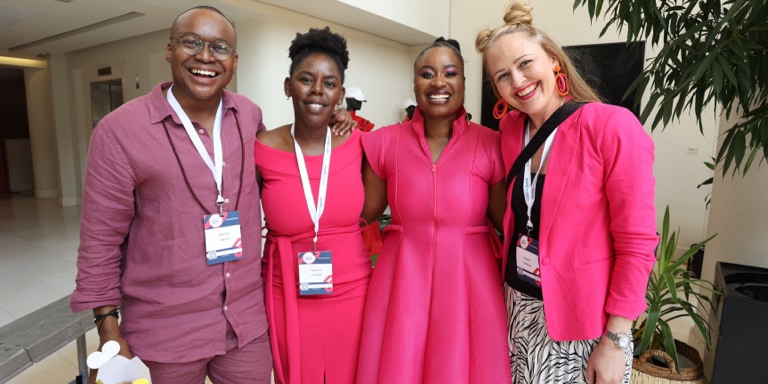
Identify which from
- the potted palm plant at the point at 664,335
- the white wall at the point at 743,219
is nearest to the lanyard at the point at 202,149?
the potted palm plant at the point at 664,335

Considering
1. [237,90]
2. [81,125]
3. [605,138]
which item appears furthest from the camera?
[81,125]

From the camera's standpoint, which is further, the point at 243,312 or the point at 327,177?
the point at 327,177

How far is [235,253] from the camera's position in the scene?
1416 mm

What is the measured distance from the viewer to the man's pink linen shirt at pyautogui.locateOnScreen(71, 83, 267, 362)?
1.27 metres

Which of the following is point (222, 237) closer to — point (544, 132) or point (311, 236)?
point (311, 236)

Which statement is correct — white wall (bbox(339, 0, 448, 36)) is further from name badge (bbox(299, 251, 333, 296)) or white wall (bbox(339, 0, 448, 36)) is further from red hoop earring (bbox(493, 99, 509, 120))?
name badge (bbox(299, 251, 333, 296))

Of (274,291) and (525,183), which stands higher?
(525,183)

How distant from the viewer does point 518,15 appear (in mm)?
1426

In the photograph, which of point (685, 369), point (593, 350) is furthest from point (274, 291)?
point (685, 369)

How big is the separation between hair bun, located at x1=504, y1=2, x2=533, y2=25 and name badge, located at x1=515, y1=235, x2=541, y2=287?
0.66 metres

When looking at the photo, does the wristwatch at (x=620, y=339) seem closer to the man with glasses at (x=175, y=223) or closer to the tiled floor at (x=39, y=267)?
the man with glasses at (x=175, y=223)

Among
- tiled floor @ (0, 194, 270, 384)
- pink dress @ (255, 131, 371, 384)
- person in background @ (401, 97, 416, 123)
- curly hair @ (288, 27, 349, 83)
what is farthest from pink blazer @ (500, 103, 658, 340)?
person in background @ (401, 97, 416, 123)

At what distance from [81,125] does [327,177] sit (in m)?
8.43

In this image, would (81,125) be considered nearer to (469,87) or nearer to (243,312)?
(469,87)
